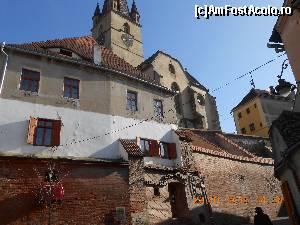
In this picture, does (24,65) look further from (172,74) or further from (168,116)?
(172,74)

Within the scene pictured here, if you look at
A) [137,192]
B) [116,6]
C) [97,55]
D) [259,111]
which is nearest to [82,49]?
[97,55]

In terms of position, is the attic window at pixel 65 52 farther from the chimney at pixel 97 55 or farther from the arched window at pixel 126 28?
the arched window at pixel 126 28

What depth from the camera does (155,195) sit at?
63.2 feet

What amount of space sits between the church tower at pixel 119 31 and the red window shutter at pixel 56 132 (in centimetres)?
2805

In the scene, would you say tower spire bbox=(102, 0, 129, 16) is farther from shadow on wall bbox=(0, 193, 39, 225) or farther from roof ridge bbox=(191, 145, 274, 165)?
shadow on wall bbox=(0, 193, 39, 225)

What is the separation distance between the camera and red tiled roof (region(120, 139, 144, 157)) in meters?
18.7

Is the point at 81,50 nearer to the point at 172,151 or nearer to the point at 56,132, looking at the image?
the point at 56,132

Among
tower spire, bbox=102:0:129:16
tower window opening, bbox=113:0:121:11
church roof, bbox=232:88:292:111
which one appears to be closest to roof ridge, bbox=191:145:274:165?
church roof, bbox=232:88:292:111

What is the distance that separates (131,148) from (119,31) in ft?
106

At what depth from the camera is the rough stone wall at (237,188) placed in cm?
2191

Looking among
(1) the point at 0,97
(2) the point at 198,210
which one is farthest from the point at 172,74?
(1) the point at 0,97

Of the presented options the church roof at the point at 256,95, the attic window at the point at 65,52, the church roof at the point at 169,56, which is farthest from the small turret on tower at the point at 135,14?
the attic window at the point at 65,52

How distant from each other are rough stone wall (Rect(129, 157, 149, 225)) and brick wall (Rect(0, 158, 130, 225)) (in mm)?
305

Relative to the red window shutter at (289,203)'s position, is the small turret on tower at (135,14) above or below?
above
